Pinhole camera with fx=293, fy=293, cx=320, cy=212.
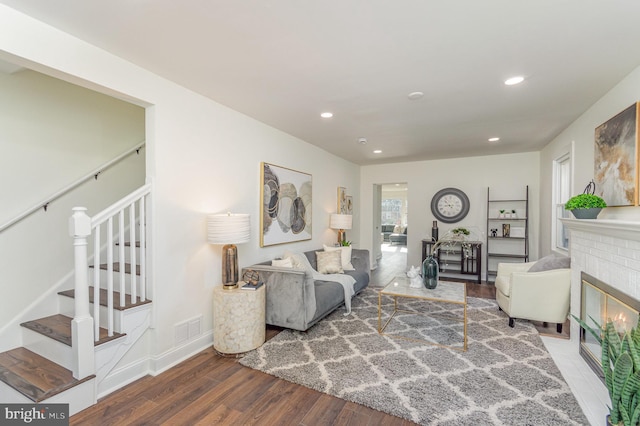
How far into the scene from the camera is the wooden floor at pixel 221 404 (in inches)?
75.7

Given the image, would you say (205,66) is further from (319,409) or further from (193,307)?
(319,409)

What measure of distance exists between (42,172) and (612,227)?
472 centimetres

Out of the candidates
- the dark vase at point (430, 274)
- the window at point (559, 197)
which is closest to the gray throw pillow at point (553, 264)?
the window at point (559, 197)

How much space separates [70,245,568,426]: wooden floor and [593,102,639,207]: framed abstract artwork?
2.54 meters

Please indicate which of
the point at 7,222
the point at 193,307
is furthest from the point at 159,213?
the point at 7,222

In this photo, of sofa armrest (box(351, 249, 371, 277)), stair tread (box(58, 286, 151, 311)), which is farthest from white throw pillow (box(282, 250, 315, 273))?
stair tread (box(58, 286, 151, 311))

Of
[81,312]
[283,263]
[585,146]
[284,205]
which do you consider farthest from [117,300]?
[585,146]

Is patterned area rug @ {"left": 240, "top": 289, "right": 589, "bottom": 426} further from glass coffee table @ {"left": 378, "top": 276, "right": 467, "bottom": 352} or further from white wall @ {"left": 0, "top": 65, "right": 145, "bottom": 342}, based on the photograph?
white wall @ {"left": 0, "top": 65, "right": 145, "bottom": 342}

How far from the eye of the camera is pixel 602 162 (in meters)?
2.82

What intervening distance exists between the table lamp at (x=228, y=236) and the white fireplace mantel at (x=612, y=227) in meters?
2.86

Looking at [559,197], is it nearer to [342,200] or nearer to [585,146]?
[585,146]

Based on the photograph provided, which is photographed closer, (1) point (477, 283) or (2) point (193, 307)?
(2) point (193, 307)

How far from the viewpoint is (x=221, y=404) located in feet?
6.87

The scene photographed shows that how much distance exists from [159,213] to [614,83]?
164 inches
